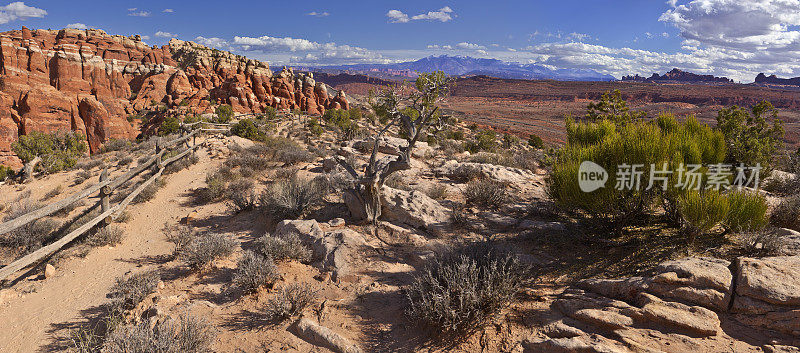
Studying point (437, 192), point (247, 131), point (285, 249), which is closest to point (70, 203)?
point (285, 249)

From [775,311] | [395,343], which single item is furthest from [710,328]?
[395,343]

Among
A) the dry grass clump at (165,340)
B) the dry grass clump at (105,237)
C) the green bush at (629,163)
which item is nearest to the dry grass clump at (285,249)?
the dry grass clump at (165,340)

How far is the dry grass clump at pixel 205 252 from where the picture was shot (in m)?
5.49

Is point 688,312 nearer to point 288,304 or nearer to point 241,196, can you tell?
point 288,304

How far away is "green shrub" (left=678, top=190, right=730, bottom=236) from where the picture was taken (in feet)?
13.8

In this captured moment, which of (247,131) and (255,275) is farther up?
(247,131)

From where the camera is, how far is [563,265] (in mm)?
4926

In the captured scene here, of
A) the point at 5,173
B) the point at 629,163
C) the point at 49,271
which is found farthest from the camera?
the point at 5,173

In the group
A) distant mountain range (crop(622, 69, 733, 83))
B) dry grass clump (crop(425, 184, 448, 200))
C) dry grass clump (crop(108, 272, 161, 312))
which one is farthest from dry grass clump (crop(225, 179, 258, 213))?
distant mountain range (crop(622, 69, 733, 83))

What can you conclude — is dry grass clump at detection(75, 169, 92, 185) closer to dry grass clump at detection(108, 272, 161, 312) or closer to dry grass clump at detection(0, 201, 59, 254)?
dry grass clump at detection(0, 201, 59, 254)

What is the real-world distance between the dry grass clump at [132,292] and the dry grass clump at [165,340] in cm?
91

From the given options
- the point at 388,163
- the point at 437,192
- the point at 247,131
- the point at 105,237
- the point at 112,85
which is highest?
the point at 112,85

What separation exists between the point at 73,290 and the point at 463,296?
624 cm

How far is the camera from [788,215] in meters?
5.56
